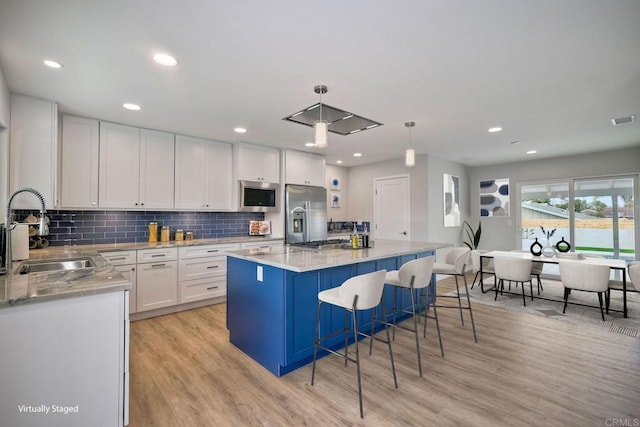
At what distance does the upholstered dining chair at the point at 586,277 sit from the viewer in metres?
3.54

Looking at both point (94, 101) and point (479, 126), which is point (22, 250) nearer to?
point (94, 101)

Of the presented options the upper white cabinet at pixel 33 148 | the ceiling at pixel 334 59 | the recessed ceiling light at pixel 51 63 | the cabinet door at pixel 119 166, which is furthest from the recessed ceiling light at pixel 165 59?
the cabinet door at pixel 119 166

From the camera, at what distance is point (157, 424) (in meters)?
1.81

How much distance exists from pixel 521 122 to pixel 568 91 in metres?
0.93

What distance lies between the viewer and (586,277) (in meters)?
3.63

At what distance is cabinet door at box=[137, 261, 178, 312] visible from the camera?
362cm

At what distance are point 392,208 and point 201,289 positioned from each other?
3.87 meters

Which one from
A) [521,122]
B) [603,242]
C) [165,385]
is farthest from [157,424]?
[603,242]

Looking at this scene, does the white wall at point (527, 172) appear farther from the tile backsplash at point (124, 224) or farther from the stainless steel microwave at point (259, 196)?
the tile backsplash at point (124, 224)

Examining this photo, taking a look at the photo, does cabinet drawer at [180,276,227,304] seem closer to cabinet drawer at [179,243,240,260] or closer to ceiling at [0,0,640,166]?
cabinet drawer at [179,243,240,260]

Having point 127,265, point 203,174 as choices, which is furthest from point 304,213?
point 127,265

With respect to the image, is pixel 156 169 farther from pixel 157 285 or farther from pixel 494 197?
pixel 494 197

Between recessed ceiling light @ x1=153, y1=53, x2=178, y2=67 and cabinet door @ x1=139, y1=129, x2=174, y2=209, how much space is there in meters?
1.99

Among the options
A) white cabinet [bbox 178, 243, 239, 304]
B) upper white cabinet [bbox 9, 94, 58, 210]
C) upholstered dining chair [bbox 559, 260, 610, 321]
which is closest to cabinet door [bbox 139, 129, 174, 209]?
white cabinet [bbox 178, 243, 239, 304]
